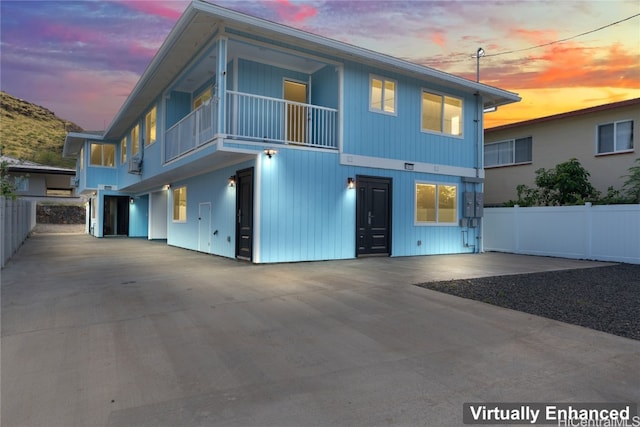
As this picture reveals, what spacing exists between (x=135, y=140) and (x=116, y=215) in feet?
20.9

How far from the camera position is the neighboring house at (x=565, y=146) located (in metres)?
13.4

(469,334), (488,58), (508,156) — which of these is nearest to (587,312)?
(469,334)

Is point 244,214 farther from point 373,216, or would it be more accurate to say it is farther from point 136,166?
point 136,166

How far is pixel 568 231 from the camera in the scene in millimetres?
12047

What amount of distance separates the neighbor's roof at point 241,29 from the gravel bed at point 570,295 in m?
6.41

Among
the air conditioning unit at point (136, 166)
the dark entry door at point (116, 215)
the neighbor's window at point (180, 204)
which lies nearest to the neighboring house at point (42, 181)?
the dark entry door at point (116, 215)

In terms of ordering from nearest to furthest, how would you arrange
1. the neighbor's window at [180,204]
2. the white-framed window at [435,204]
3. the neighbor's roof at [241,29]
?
the neighbor's roof at [241,29]
the white-framed window at [435,204]
the neighbor's window at [180,204]

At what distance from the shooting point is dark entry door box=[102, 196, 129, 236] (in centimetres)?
2127

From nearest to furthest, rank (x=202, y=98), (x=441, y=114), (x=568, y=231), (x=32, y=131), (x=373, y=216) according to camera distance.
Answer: (x=373, y=216)
(x=568, y=231)
(x=202, y=98)
(x=441, y=114)
(x=32, y=131)

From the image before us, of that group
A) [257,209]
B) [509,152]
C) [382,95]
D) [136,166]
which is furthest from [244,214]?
[509,152]

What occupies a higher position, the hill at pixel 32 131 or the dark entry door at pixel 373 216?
the hill at pixel 32 131

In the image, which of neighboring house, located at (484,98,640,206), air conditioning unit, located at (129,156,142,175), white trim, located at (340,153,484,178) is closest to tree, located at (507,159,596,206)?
neighboring house, located at (484,98,640,206)

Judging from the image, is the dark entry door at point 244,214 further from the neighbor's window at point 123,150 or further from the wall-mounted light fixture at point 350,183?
the neighbor's window at point 123,150

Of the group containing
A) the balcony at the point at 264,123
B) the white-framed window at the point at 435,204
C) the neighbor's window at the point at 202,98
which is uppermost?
the neighbor's window at the point at 202,98
